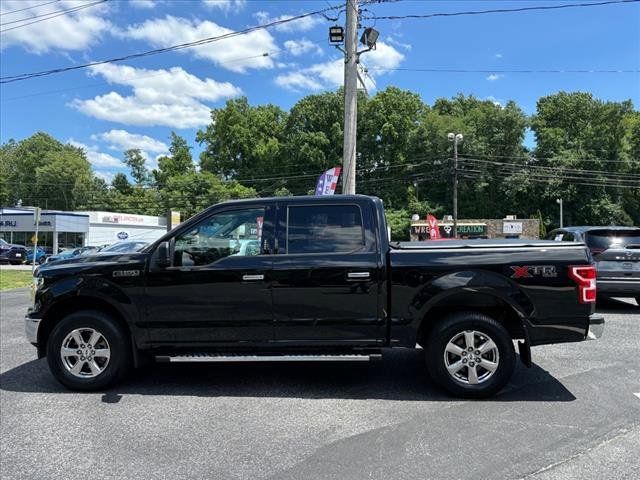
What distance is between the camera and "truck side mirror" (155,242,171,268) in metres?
5.17

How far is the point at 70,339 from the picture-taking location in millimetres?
5375

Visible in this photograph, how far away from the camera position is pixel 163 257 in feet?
16.9

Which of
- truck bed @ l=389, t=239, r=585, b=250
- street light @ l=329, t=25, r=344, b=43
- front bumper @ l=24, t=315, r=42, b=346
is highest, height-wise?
street light @ l=329, t=25, r=344, b=43

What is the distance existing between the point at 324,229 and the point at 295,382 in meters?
1.70

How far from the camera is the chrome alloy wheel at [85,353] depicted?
5355 mm

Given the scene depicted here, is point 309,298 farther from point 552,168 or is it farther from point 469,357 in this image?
point 552,168

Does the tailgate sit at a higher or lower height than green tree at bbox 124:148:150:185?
lower

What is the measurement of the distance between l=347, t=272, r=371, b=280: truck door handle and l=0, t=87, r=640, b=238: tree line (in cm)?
5520

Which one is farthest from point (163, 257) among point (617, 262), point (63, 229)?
point (63, 229)

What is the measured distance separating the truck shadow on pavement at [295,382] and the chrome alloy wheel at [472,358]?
27cm

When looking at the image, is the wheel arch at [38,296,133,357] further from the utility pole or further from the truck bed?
the utility pole

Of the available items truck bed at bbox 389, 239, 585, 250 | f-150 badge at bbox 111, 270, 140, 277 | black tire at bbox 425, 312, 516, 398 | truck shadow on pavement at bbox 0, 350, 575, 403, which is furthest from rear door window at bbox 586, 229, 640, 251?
f-150 badge at bbox 111, 270, 140, 277

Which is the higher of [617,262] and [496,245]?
[496,245]

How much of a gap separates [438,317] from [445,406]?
83cm
